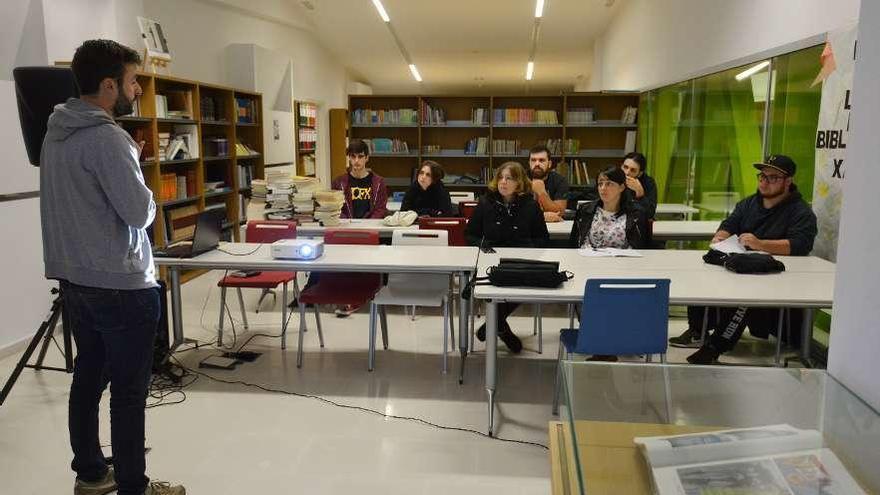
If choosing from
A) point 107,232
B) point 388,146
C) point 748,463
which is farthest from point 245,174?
point 748,463

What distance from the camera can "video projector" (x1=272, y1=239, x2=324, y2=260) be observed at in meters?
3.88

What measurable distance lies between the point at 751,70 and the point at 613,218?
1937 millimetres

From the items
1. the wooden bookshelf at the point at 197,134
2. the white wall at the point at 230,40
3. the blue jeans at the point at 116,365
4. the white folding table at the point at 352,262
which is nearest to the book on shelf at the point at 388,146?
the white wall at the point at 230,40

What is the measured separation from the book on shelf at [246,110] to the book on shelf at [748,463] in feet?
24.5

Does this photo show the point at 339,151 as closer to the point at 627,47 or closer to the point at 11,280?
the point at 627,47

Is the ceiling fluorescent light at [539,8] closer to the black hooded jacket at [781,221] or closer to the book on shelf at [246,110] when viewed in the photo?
the book on shelf at [246,110]

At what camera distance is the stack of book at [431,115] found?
9.65 meters

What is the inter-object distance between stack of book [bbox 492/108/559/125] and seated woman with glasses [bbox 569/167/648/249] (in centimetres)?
527

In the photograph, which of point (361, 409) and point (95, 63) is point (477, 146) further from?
point (95, 63)

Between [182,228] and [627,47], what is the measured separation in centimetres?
668

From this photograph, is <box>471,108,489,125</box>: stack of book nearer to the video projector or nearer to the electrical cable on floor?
the video projector

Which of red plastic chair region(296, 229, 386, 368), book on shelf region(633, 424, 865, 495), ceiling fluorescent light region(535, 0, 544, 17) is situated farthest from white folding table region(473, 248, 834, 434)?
ceiling fluorescent light region(535, 0, 544, 17)

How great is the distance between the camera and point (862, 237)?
52.9 inches

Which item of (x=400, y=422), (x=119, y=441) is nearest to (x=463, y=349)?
(x=400, y=422)
